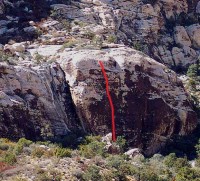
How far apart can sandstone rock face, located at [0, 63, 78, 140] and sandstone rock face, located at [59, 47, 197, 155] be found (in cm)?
90

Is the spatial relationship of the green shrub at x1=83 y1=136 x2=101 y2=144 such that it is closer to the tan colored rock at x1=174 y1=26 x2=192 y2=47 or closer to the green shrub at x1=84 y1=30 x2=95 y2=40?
the green shrub at x1=84 y1=30 x2=95 y2=40

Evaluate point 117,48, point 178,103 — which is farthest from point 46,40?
point 178,103

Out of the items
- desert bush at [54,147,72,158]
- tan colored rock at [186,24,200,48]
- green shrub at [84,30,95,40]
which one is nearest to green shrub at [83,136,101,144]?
desert bush at [54,147,72,158]

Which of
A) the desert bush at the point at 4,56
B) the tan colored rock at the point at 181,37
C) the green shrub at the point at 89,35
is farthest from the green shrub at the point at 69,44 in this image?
the tan colored rock at the point at 181,37

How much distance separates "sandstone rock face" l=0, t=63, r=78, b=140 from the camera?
33.3 meters

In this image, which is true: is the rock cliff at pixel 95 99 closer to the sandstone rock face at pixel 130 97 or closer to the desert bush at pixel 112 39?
the sandstone rock face at pixel 130 97

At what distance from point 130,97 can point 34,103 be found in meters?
6.91

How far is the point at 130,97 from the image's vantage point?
38156mm

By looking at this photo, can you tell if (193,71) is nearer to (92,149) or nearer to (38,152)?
(92,149)

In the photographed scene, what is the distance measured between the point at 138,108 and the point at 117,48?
5346 millimetres

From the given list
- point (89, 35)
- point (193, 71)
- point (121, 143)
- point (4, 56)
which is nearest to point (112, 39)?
point (89, 35)

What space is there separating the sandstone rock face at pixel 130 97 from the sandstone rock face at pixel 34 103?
35.3 inches

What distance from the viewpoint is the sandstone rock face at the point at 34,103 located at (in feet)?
109

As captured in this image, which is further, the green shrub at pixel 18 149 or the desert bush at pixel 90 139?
the desert bush at pixel 90 139
